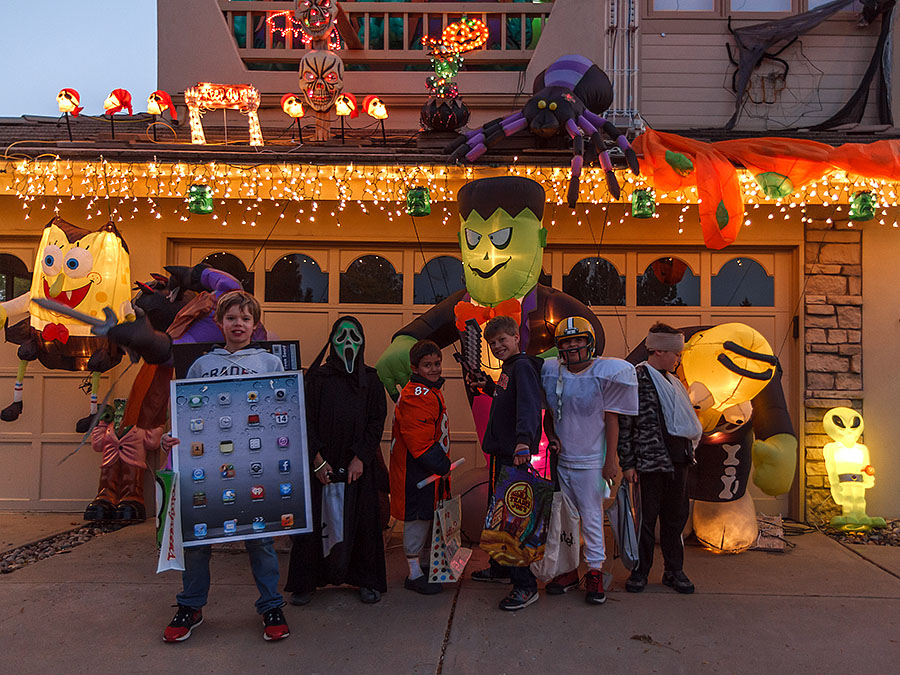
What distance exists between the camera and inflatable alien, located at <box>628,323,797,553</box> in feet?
15.2

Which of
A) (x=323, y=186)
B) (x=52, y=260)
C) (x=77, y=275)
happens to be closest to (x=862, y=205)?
(x=323, y=186)

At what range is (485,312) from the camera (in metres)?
4.68

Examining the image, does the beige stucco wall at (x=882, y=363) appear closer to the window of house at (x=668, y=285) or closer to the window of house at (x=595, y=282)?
the window of house at (x=668, y=285)

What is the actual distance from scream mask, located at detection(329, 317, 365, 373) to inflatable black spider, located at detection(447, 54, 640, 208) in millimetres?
1858

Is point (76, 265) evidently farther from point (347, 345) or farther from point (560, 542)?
point (560, 542)

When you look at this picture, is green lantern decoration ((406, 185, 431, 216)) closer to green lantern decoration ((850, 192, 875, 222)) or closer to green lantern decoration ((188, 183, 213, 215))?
green lantern decoration ((188, 183, 213, 215))

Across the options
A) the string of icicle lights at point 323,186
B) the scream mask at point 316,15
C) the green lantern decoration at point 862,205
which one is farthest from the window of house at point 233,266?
the green lantern decoration at point 862,205

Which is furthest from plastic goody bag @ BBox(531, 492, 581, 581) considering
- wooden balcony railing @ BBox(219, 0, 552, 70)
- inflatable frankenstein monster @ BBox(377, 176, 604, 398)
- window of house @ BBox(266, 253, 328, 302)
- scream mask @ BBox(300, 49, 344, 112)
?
wooden balcony railing @ BBox(219, 0, 552, 70)

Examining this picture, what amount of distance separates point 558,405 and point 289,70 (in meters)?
6.03

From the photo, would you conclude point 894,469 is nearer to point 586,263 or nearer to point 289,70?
point 586,263

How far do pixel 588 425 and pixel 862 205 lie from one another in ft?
10.4

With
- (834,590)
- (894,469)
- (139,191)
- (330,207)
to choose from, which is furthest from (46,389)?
(894,469)

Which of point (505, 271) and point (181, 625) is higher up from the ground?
point (505, 271)

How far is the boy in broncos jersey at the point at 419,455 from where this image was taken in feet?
13.5
